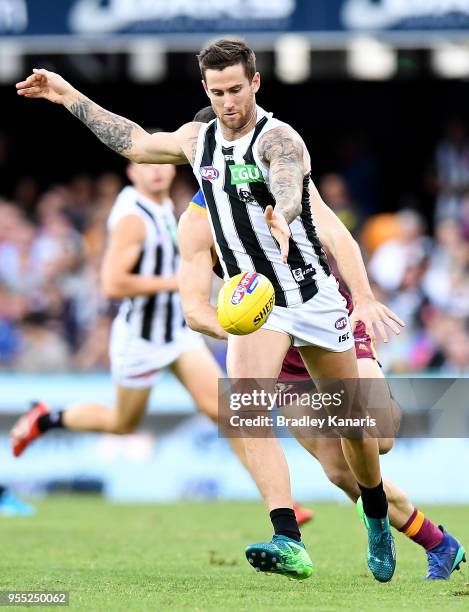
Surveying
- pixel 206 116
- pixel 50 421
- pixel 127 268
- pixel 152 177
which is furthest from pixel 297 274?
pixel 50 421

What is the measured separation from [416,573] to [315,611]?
1.84m

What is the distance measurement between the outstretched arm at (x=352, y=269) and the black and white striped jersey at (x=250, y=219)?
0.07 m

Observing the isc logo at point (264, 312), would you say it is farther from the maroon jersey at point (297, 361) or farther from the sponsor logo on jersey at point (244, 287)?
the maroon jersey at point (297, 361)

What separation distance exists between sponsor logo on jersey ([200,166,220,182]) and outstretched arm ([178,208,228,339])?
46 centimetres

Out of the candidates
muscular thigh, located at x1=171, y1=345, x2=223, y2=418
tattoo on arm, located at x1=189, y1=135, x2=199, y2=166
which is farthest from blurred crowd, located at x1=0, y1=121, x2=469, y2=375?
tattoo on arm, located at x1=189, y1=135, x2=199, y2=166

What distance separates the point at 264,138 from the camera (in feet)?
19.4

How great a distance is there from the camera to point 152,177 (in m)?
9.68

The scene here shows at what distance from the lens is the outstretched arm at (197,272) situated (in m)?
6.54

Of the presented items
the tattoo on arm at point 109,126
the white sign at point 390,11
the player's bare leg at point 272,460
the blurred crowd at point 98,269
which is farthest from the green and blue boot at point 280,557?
the white sign at point 390,11

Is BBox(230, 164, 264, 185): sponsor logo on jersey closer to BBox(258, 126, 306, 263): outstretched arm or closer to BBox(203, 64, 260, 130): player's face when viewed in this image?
BBox(258, 126, 306, 263): outstretched arm

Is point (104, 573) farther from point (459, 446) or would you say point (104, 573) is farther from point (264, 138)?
point (459, 446)

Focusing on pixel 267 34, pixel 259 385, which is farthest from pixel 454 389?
pixel 259 385

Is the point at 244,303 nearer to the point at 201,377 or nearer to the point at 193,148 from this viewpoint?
the point at 193,148

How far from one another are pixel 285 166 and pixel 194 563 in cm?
281
